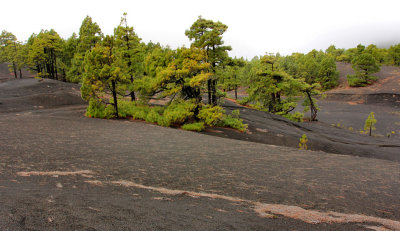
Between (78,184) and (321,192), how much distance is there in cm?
719

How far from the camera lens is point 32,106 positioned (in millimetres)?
25812

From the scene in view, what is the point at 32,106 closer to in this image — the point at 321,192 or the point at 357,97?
the point at 321,192

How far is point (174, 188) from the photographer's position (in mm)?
6059

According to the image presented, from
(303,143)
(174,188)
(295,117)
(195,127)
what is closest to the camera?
(174,188)

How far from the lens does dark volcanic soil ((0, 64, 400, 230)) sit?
13.0ft

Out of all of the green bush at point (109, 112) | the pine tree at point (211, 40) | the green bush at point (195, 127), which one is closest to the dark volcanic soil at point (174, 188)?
the green bush at point (195, 127)

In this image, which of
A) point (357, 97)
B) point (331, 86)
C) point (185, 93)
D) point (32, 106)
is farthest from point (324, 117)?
point (32, 106)

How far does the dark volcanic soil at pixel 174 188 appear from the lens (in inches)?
155

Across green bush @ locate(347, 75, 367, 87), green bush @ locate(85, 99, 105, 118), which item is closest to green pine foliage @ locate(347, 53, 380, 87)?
green bush @ locate(347, 75, 367, 87)

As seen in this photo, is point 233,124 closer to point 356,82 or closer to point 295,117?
point 295,117

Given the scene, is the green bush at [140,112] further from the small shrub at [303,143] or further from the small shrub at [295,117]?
the small shrub at [295,117]

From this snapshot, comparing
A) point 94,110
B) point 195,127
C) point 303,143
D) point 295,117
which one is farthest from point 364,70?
point 94,110

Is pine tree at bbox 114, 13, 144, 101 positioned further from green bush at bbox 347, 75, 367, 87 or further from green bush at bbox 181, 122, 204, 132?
green bush at bbox 347, 75, 367, 87

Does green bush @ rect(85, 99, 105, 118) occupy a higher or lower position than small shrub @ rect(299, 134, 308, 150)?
higher
